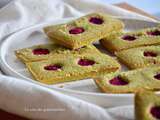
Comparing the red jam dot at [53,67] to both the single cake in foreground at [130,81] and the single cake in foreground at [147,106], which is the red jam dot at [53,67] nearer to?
the single cake in foreground at [130,81]

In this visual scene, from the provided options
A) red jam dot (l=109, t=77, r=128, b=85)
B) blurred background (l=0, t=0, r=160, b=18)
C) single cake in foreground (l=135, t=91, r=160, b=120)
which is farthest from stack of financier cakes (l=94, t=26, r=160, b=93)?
blurred background (l=0, t=0, r=160, b=18)

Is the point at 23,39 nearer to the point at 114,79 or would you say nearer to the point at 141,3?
the point at 114,79

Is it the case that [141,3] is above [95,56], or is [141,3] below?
below

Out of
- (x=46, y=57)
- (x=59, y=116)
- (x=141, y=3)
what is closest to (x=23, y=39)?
(x=46, y=57)

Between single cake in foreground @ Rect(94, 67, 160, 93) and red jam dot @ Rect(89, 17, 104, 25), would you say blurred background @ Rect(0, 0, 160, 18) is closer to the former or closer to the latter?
red jam dot @ Rect(89, 17, 104, 25)

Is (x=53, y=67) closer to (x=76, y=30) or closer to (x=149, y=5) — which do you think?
(x=76, y=30)

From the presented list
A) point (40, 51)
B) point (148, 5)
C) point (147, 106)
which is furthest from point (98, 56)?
point (148, 5)
